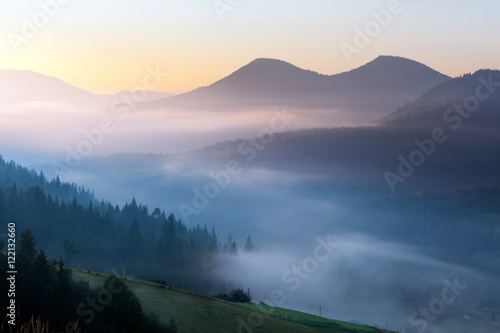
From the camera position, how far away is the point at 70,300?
79375 mm

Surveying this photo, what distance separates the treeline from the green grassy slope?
5.22 meters

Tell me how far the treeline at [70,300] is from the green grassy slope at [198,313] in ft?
17.1

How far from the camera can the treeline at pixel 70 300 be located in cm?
7288

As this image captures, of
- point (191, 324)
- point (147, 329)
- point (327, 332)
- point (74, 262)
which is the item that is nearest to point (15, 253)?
point (147, 329)

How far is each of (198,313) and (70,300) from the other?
2877 cm

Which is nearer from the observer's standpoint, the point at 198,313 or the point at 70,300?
the point at 70,300

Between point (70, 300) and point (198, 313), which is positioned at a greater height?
point (70, 300)

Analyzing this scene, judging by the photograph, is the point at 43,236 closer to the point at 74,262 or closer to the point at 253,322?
the point at 74,262

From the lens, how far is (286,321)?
120500mm

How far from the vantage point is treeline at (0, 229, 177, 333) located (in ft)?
239

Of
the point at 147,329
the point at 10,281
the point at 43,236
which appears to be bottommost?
the point at 147,329

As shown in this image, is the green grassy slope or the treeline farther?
the green grassy slope

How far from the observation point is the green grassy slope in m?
96.5

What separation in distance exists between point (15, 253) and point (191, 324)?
31.1 meters
